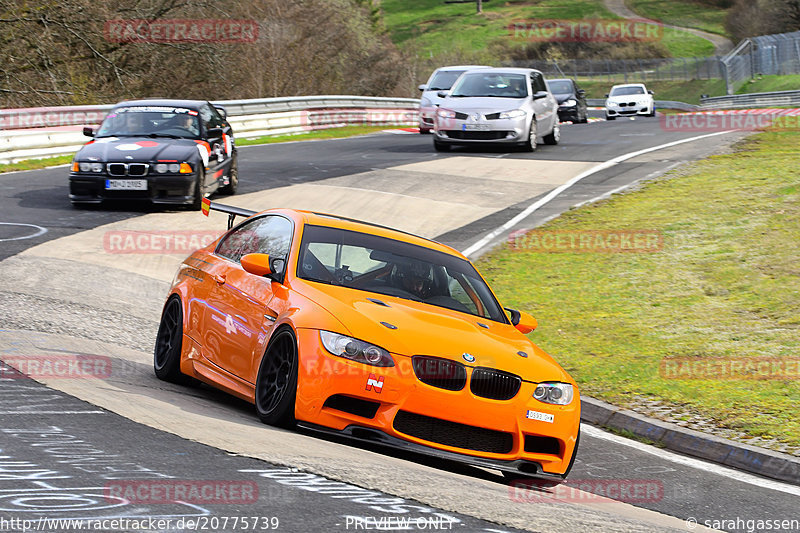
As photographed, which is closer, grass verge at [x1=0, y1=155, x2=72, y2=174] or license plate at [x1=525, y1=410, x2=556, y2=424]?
license plate at [x1=525, y1=410, x2=556, y2=424]

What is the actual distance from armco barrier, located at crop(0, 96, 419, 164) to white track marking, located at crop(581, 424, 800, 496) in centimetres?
1742

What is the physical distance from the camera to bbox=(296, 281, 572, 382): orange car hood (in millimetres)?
6633

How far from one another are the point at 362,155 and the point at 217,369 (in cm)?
1869

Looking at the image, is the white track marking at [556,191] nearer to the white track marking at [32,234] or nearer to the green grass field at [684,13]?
the white track marking at [32,234]

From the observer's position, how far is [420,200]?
762 inches

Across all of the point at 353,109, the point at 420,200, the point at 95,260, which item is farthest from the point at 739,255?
the point at 353,109

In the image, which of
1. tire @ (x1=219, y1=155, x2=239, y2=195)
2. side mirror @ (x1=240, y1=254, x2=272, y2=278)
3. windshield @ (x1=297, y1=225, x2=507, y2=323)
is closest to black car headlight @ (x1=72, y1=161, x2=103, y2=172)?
tire @ (x1=219, y1=155, x2=239, y2=195)

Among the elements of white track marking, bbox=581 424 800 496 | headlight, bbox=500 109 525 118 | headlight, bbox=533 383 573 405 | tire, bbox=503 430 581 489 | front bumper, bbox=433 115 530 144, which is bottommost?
white track marking, bbox=581 424 800 496

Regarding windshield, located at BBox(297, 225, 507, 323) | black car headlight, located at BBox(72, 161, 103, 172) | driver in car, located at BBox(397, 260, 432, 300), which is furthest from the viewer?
black car headlight, located at BBox(72, 161, 103, 172)

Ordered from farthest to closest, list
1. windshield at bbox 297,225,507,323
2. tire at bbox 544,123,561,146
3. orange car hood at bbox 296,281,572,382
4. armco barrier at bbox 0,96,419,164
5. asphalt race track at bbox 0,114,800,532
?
tire at bbox 544,123,561,146, armco barrier at bbox 0,96,419,164, windshield at bbox 297,225,507,323, orange car hood at bbox 296,281,572,382, asphalt race track at bbox 0,114,800,532

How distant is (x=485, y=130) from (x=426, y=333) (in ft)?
62.2

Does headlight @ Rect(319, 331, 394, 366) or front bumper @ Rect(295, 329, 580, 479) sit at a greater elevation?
headlight @ Rect(319, 331, 394, 366)

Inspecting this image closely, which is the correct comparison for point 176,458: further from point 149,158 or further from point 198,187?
point 198,187

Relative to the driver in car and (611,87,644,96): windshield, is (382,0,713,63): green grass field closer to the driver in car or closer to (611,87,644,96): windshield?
(611,87,644,96): windshield
